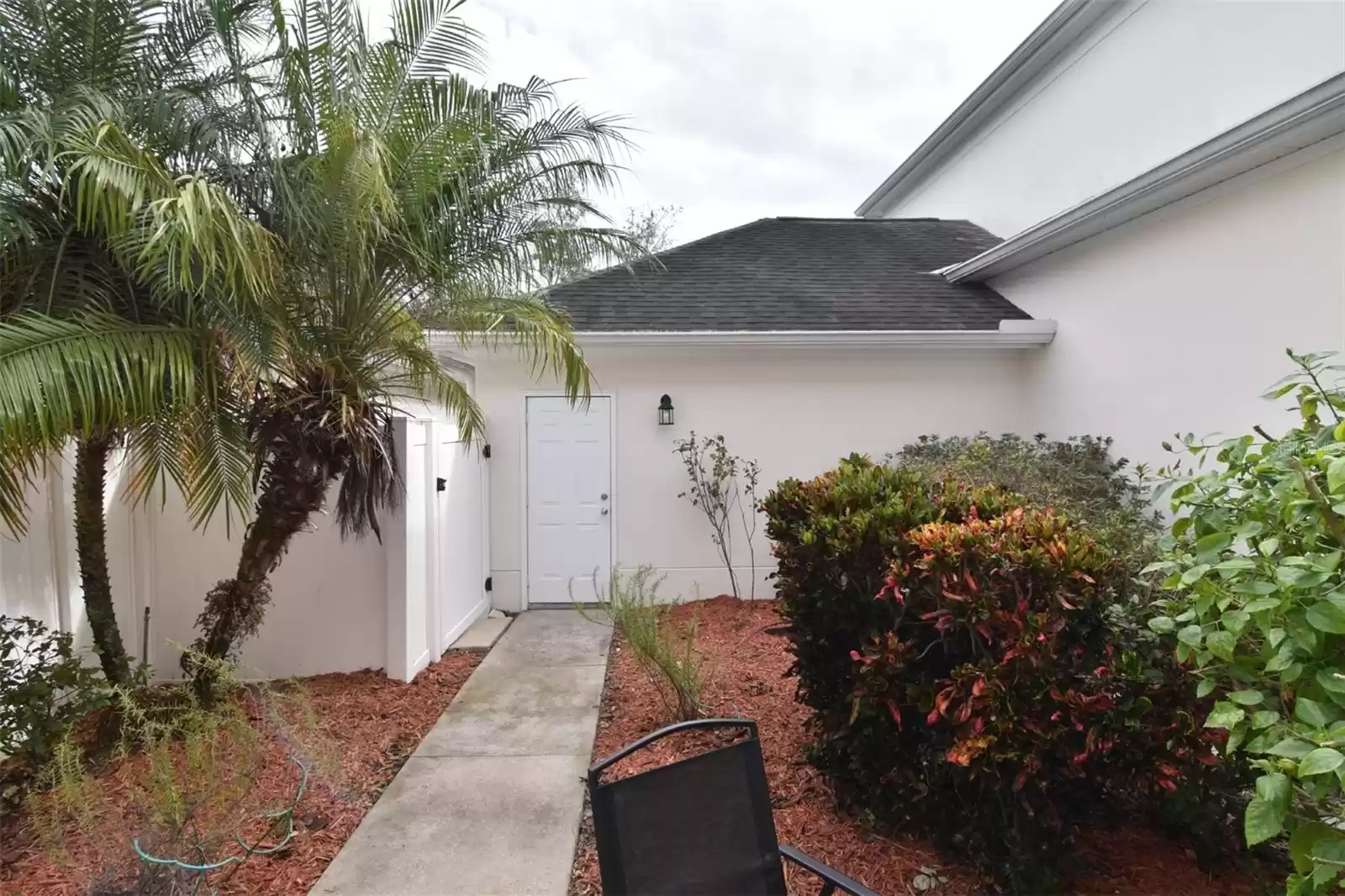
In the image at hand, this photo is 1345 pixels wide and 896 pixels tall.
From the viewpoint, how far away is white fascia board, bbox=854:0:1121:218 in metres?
8.65

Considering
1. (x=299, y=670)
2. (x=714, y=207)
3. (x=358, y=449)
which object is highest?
(x=714, y=207)

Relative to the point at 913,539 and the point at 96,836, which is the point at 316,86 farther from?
the point at 913,539

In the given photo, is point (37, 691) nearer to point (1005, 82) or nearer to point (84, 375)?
point (84, 375)

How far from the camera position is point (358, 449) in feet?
12.9

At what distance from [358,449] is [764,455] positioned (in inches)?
182

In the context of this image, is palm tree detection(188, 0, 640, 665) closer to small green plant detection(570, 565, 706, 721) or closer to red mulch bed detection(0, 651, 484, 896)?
red mulch bed detection(0, 651, 484, 896)

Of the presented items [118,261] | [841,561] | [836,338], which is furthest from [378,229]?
[836,338]

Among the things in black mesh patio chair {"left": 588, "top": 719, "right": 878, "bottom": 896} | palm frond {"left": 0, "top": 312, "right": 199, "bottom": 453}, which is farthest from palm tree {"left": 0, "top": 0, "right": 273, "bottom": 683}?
black mesh patio chair {"left": 588, "top": 719, "right": 878, "bottom": 896}

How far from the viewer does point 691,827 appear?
2100mm

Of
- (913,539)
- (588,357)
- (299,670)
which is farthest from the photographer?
(588,357)

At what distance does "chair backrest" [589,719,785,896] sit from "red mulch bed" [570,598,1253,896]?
75 centimetres

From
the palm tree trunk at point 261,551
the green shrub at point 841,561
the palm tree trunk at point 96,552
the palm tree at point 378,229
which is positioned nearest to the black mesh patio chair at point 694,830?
the green shrub at point 841,561

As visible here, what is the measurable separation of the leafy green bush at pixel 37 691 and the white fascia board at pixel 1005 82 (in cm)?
1209

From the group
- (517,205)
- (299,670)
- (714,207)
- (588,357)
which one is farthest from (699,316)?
(714,207)
